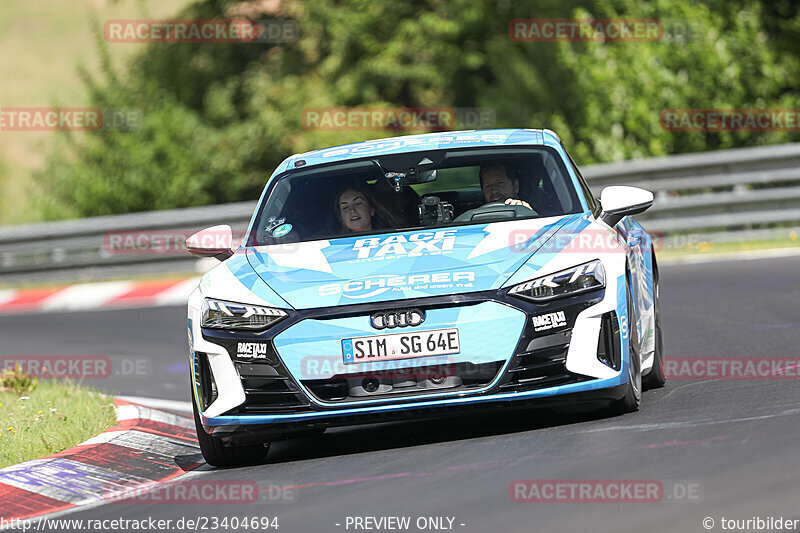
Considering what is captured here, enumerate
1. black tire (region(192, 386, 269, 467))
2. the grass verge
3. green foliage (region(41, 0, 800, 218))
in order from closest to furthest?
black tire (region(192, 386, 269, 467)) → the grass verge → green foliage (region(41, 0, 800, 218))

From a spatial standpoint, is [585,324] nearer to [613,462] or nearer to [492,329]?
[492,329]

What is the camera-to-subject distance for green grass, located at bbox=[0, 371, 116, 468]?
7605 millimetres

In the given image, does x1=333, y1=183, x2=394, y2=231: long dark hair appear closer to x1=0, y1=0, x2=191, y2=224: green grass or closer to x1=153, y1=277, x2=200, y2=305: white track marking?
x1=153, y1=277, x2=200, y2=305: white track marking

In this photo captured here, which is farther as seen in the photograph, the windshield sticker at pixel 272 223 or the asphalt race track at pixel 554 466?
the windshield sticker at pixel 272 223

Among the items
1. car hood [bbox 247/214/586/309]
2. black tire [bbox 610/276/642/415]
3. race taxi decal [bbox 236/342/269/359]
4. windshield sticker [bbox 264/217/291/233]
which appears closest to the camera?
car hood [bbox 247/214/586/309]

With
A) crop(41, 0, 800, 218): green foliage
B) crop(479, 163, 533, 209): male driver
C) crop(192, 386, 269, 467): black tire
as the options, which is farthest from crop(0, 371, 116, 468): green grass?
crop(41, 0, 800, 218): green foliage

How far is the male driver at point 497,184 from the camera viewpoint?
749 centimetres

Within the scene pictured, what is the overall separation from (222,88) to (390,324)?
2608 cm

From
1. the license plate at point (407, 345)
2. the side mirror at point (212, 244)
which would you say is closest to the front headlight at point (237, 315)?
the license plate at point (407, 345)

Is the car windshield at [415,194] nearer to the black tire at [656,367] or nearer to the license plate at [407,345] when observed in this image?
the black tire at [656,367]

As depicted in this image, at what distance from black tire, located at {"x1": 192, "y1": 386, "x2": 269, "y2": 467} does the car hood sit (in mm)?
810

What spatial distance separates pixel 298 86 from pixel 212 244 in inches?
880

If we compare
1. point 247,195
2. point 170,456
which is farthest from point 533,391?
point 247,195

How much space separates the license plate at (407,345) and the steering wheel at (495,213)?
115 centimetres
